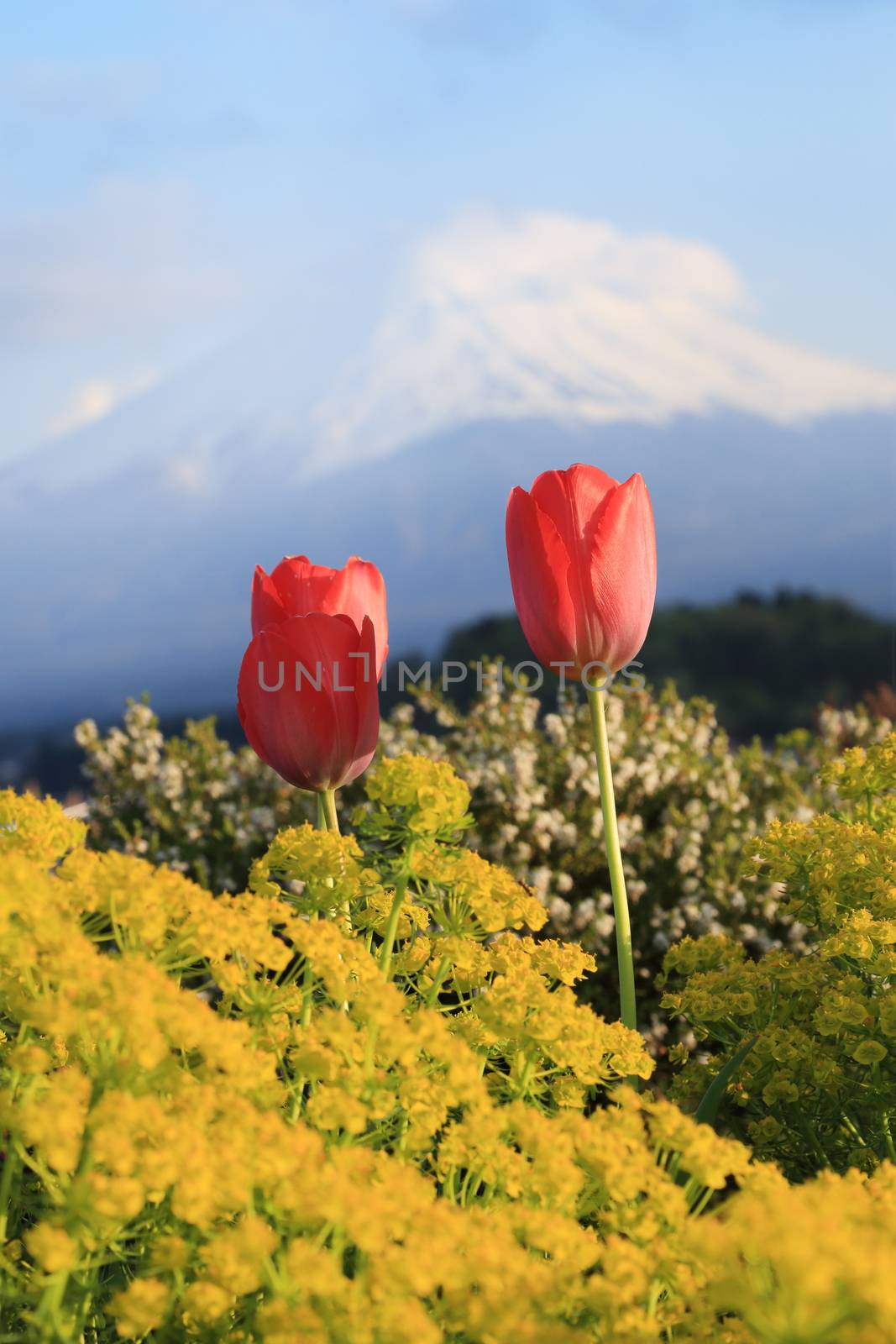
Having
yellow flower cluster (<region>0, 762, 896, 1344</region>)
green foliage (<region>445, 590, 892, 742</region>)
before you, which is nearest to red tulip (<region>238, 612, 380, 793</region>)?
yellow flower cluster (<region>0, 762, 896, 1344</region>)

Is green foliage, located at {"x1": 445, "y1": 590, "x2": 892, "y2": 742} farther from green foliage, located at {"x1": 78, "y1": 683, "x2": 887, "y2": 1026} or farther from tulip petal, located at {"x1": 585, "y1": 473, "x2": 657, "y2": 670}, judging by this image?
tulip petal, located at {"x1": 585, "y1": 473, "x2": 657, "y2": 670}

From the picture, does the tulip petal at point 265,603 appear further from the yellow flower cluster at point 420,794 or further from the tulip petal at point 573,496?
the yellow flower cluster at point 420,794

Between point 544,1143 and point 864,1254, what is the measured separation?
27 centimetres

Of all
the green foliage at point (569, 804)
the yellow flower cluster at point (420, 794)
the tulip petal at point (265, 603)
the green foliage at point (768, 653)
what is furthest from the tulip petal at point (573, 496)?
the green foliage at point (768, 653)

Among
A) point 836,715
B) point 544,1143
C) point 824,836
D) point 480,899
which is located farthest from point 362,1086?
point 836,715

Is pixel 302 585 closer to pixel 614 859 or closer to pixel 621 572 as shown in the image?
pixel 621 572

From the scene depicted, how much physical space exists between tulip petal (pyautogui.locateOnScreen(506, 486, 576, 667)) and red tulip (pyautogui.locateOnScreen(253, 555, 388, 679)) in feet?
0.66

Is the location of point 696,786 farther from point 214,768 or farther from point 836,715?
point 214,768

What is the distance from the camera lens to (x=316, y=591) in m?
1.71

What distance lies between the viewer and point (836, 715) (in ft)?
14.7

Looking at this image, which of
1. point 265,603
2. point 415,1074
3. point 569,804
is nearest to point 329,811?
point 265,603

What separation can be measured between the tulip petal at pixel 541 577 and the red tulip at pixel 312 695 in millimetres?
220

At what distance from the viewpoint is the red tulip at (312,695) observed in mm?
1559

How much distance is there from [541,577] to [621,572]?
11 cm
